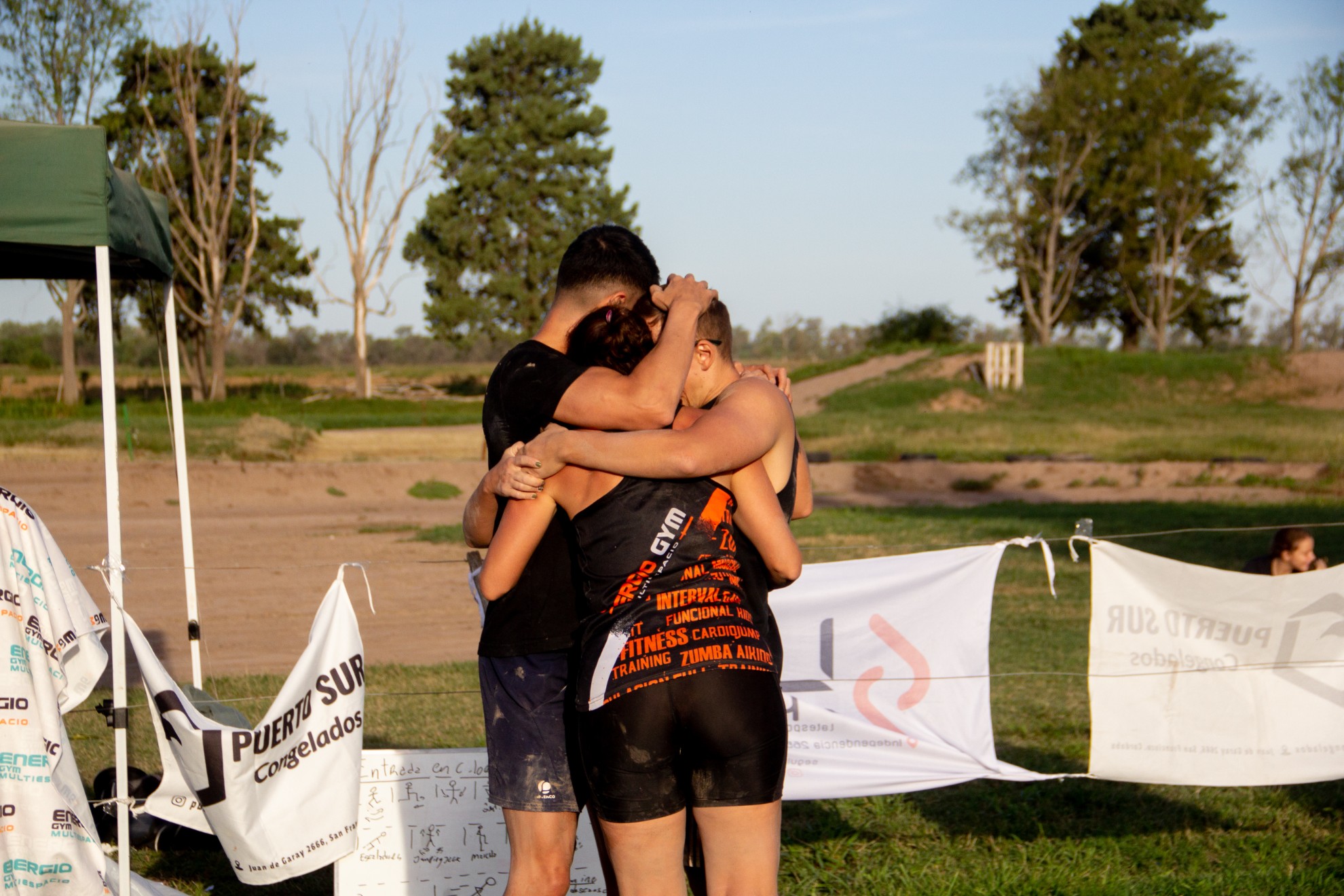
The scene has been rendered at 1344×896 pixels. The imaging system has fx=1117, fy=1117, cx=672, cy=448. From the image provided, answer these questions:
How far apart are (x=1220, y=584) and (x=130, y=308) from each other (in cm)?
4237

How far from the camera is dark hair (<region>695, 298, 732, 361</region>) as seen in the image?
2.74 meters

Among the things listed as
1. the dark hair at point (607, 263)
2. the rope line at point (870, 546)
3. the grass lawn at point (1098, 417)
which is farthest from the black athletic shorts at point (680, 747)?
Result: the grass lawn at point (1098, 417)

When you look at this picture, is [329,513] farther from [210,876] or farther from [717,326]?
[717,326]

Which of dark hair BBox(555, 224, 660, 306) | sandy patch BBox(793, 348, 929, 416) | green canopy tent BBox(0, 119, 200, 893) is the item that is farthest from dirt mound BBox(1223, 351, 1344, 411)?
green canopy tent BBox(0, 119, 200, 893)

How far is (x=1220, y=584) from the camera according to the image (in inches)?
170

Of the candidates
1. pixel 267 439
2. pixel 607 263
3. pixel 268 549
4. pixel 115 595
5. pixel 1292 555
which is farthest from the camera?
pixel 267 439

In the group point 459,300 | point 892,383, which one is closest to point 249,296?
point 459,300

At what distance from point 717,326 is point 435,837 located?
7.12 ft

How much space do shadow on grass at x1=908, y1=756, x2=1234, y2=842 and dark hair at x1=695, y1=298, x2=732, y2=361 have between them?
3.02 meters

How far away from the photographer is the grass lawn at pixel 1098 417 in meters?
25.6

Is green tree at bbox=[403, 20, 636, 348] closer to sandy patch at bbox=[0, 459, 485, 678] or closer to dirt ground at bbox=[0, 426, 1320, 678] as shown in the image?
dirt ground at bbox=[0, 426, 1320, 678]

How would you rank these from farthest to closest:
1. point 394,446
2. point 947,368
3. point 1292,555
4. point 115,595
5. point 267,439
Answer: point 947,368 < point 394,446 < point 267,439 < point 1292,555 < point 115,595

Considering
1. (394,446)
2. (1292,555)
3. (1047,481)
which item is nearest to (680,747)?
(1292,555)

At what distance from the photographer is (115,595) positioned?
12.2ft
